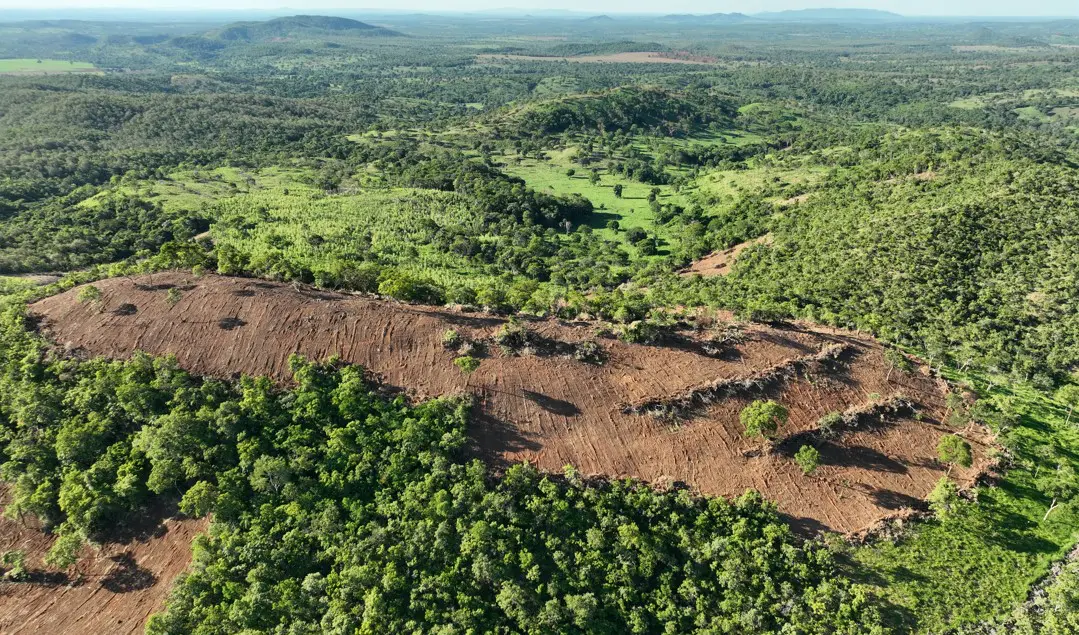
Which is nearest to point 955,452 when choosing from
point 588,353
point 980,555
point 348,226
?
point 980,555

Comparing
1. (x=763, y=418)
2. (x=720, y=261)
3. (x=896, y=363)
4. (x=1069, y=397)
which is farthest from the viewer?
(x=720, y=261)

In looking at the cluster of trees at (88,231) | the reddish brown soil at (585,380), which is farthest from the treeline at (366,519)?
the cluster of trees at (88,231)

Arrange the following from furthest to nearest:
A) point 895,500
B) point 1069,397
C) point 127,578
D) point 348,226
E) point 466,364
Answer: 1. point 348,226
2. point 1069,397
3. point 466,364
4. point 895,500
5. point 127,578

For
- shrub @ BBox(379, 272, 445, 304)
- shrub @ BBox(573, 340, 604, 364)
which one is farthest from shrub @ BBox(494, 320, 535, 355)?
shrub @ BBox(379, 272, 445, 304)

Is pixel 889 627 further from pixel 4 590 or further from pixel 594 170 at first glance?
pixel 594 170

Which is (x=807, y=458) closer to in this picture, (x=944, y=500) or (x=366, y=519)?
(x=944, y=500)

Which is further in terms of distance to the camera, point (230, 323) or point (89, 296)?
point (89, 296)

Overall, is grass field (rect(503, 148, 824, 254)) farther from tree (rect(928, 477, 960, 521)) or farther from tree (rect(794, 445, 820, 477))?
tree (rect(928, 477, 960, 521))
